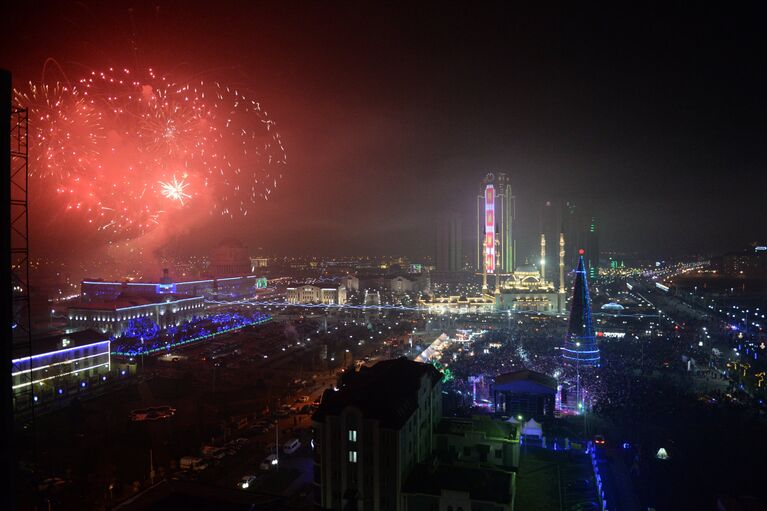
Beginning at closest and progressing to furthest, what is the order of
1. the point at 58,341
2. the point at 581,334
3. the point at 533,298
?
1. the point at 58,341
2. the point at 581,334
3. the point at 533,298

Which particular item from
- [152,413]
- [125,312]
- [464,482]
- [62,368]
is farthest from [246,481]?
[125,312]

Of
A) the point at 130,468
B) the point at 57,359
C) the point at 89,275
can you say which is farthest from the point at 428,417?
the point at 89,275

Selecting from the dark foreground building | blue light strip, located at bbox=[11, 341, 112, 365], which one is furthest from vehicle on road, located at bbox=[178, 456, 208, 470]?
blue light strip, located at bbox=[11, 341, 112, 365]

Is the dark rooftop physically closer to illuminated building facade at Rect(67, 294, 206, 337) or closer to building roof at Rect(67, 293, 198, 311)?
illuminated building facade at Rect(67, 294, 206, 337)

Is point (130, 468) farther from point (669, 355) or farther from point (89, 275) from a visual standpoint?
point (89, 275)

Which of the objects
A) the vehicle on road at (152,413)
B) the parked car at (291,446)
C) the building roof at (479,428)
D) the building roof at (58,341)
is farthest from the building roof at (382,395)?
the building roof at (58,341)

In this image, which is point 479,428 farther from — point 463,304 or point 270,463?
point 463,304
